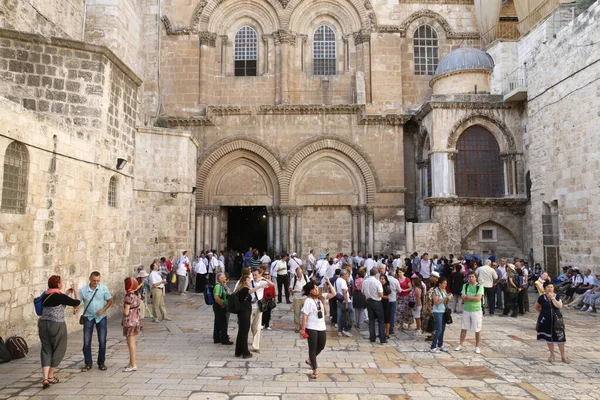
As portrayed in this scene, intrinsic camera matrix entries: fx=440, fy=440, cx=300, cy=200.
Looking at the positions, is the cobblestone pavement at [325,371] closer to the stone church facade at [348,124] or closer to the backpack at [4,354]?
the backpack at [4,354]

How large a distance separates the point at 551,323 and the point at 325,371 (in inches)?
154

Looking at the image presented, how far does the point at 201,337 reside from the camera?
9.17 m

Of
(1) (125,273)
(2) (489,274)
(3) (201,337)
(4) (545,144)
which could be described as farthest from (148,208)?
(4) (545,144)

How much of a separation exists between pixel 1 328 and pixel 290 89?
16.0 metres

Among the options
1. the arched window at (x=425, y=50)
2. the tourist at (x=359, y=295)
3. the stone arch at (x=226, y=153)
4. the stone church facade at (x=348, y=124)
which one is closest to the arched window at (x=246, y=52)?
the stone church facade at (x=348, y=124)

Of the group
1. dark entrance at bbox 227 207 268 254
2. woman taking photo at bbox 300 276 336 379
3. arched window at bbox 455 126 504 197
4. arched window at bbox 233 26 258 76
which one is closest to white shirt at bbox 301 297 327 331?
woman taking photo at bbox 300 276 336 379

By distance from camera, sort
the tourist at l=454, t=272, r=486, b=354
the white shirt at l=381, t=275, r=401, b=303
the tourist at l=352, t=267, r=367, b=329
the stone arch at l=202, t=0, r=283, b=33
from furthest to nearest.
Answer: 1. the stone arch at l=202, t=0, r=283, b=33
2. the tourist at l=352, t=267, r=367, b=329
3. the white shirt at l=381, t=275, r=401, b=303
4. the tourist at l=454, t=272, r=486, b=354

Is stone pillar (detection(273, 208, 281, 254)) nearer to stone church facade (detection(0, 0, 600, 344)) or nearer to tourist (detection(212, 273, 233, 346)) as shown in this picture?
stone church facade (detection(0, 0, 600, 344))

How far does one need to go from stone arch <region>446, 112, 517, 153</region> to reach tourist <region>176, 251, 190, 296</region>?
37.9ft

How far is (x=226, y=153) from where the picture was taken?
20109 millimetres

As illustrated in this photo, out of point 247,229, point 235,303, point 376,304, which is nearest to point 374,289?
point 376,304

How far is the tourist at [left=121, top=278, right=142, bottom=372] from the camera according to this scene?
679 centimetres

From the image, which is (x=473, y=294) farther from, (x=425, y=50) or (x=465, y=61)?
(x=425, y=50)

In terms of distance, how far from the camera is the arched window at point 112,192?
36.9 ft
